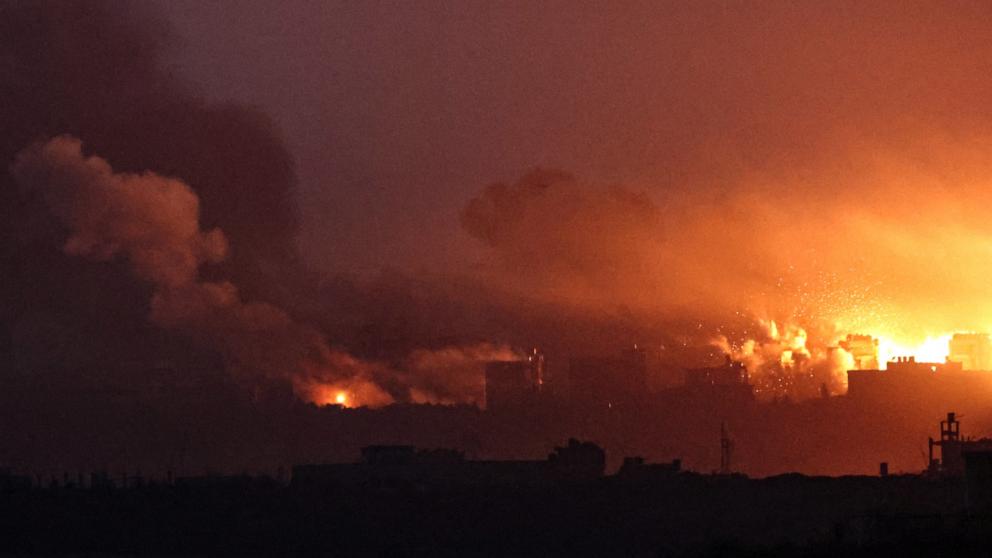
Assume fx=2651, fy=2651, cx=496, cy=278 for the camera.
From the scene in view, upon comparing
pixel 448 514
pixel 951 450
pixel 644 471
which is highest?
pixel 951 450

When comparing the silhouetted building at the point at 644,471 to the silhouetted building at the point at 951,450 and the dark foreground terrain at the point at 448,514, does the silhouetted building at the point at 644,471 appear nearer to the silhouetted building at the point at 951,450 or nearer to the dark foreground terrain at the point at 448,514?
the dark foreground terrain at the point at 448,514

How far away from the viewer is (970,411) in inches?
7215

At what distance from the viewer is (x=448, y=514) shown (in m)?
145

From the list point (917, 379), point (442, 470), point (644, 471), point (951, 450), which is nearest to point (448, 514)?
point (644, 471)

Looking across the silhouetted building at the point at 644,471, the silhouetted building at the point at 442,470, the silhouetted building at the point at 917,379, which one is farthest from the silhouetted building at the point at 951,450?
the silhouetted building at the point at 917,379

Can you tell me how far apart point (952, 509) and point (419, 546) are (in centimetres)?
3079

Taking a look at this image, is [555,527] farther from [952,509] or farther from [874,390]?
[874,390]

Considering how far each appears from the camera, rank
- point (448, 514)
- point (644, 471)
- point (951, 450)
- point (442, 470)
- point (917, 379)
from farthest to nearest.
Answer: point (917, 379), point (442, 470), point (644, 471), point (951, 450), point (448, 514)

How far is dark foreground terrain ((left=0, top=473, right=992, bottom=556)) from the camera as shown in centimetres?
13262

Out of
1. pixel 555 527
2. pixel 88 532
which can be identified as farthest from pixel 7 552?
pixel 555 527

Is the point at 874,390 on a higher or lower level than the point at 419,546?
higher

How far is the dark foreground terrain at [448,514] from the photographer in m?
133

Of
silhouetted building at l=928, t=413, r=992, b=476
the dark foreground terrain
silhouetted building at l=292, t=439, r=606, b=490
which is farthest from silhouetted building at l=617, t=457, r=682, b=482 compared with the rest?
silhouetted building at l=928, t=413, r=992, b=476

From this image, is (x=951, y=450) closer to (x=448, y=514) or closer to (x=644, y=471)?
(x=644, y=471)
